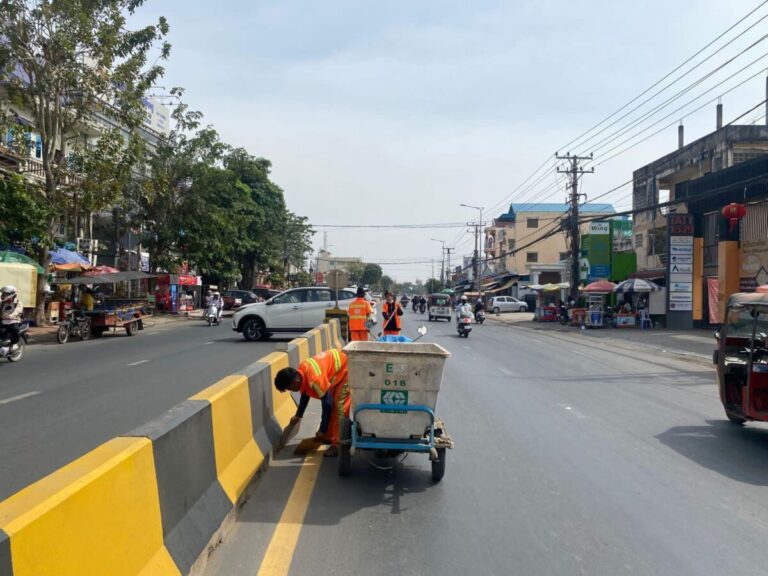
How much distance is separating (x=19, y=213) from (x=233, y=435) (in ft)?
55.4

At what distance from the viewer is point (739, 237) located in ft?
88.5

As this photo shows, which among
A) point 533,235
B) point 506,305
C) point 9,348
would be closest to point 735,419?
Answer: point 9,348

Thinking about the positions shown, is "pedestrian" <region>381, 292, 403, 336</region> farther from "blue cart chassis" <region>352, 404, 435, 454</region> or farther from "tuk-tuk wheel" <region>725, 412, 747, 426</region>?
"blue cart chassis" <region>352, 404, 435, 454</region>

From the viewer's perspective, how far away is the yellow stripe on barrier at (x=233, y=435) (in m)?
4.86

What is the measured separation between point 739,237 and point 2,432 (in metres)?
26.8

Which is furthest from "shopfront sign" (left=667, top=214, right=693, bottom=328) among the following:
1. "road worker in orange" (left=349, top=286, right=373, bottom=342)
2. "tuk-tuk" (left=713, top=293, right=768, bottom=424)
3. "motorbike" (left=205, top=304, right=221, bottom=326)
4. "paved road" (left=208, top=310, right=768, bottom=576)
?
"tuk-tuk" (left=713, top=293, right=768, bottom=424)

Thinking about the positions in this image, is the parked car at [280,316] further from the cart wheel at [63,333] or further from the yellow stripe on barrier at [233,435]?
the yellow stripe on barrier at [233,435]

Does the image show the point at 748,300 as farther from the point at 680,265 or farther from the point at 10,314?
the point at 680,265

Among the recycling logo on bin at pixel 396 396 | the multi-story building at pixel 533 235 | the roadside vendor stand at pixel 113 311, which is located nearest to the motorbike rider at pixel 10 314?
the roadside vendor stand at pixel 113 311

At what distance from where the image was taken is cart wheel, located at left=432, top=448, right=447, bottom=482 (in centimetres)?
597

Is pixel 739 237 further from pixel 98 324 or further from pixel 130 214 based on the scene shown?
pixel 130 214

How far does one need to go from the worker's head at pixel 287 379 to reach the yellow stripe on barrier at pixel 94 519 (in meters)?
2.27

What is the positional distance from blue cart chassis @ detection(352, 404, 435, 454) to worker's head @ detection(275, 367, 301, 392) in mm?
593

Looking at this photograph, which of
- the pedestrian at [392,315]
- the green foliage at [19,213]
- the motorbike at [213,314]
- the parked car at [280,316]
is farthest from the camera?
the motorbike at [213,314]
